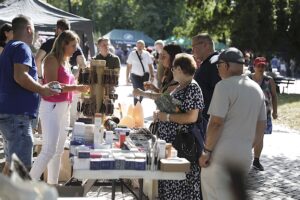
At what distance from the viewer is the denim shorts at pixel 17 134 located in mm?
4504

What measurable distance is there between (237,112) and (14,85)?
6.11ft

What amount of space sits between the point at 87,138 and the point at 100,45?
4.15 m

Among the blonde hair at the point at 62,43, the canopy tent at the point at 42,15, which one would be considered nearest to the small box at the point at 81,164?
the blonde hair at the point at 62,43

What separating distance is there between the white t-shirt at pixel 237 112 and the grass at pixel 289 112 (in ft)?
29.3

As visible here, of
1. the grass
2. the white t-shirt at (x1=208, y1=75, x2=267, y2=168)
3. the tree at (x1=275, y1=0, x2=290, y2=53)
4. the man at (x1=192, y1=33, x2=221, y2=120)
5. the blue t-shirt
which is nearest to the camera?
the white t-shirt at (x1=208, y1=75, x2=267, y2=168)

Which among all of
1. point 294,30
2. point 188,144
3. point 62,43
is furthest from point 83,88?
point 294,30

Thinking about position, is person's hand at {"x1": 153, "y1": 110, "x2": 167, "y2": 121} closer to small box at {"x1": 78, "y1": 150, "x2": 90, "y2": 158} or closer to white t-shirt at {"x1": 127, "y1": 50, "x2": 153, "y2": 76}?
small box at {"x1": 78, "y1": 150, "x2": 90, "y2": 158}

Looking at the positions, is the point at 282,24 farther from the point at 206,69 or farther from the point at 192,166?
the point at 192,166

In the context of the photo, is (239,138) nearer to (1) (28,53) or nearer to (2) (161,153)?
(2) (161,153)

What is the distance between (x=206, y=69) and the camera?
5.62 metres

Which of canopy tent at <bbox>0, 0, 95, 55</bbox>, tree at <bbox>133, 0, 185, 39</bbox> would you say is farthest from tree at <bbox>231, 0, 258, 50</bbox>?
tree at <bbox>133, 0, 185, 39</bbox>

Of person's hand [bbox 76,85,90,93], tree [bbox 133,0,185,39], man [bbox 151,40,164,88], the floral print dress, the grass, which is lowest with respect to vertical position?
the grass

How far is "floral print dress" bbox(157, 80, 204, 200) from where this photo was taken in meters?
4.62

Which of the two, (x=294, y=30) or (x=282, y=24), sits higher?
(x=282, y=24)
